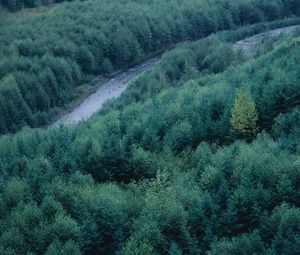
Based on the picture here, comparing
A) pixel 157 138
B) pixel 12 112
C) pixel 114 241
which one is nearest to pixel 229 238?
pixel 114 241

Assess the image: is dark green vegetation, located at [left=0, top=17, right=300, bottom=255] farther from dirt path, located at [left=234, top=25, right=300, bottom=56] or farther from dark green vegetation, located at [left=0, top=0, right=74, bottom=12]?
dark green vegetation, located at [left=0, top=0, right=74, bottom=12]

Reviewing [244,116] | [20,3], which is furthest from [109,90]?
[244,116]

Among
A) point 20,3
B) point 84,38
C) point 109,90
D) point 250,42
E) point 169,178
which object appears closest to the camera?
point 169,178

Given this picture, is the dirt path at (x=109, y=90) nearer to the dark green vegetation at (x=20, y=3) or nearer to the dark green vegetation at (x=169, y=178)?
the dark green vegetation at (x=169, y=178)

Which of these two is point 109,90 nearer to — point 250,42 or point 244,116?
point 250,42

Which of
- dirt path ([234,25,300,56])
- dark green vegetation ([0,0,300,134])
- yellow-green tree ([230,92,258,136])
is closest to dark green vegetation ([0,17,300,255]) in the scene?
yellow-green tree ([230,92,258,136])

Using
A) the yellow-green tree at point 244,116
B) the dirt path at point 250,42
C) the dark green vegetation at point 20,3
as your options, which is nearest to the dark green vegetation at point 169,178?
the yellow-green tree at point 244,116
